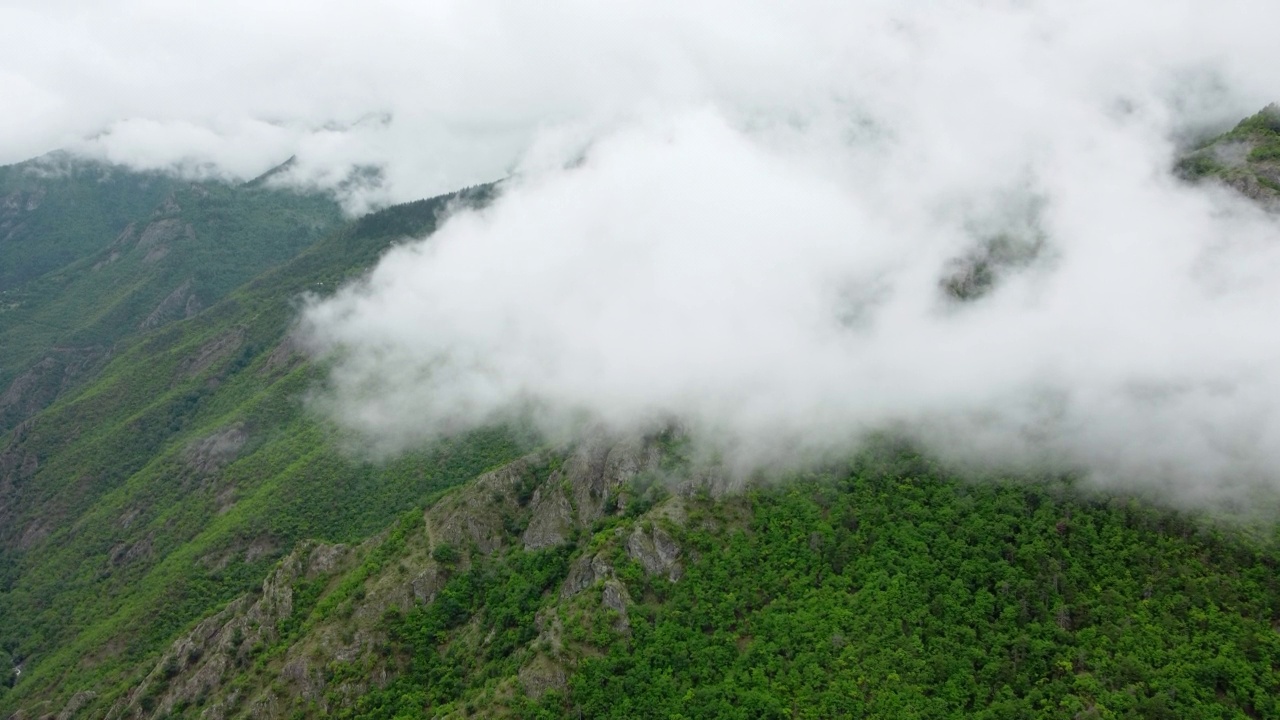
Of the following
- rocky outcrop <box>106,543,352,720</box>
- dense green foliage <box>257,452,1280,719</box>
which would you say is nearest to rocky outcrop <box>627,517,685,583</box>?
dense green foliage <box>257,452,1280,719</box>

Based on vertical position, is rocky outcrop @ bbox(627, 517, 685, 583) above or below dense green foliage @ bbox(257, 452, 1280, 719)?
above

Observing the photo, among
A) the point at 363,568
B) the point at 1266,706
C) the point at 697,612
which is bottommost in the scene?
the point at 1266,706

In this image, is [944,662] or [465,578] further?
[465,578]

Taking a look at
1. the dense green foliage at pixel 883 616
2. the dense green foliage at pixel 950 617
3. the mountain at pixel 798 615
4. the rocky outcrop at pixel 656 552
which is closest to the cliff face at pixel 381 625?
the rocky outcrop at pixel 656 552

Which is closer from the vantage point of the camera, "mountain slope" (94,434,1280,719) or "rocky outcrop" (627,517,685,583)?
"mountain slope" (94,434,1280,719)

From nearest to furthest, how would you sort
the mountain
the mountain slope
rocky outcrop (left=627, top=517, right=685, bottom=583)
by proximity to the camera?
the mountain slope
the mountain
rocky outcrop (left=627, top=517, right=685, bottom=583)

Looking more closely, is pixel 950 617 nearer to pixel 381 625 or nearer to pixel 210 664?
pixel 381 625

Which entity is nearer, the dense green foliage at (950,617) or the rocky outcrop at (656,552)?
the dense green foliage at (950,617)

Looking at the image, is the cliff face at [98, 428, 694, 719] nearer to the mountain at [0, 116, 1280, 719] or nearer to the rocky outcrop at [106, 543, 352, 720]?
the rocky outcrop at [106, 543, 352, 720]

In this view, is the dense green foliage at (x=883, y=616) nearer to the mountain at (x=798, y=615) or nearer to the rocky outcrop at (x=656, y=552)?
the mountain at (x=798, y=615)

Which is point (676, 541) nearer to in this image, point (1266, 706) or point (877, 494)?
point (877, 494)

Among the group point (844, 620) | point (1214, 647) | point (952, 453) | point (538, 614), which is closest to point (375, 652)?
point (538, 614)
